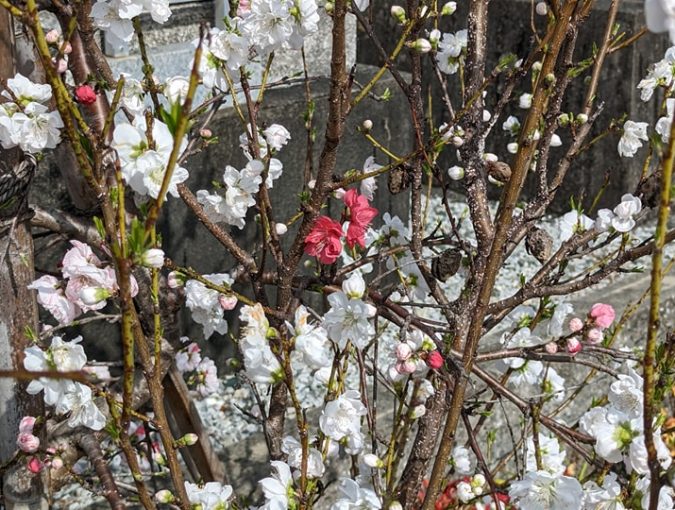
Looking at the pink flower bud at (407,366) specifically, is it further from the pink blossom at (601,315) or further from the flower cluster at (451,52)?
the flower cluster at (451,52)

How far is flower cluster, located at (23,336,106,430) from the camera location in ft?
5.40

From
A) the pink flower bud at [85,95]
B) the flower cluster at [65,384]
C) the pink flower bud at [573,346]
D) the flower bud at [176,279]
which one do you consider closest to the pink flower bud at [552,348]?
the pink flower bud at [573,346]

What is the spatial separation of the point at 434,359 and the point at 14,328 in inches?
34.3

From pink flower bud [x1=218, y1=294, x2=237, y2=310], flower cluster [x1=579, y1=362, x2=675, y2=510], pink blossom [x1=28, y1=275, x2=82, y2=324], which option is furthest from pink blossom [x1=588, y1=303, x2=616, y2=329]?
pink blossom [x1=28, y1=275, x2=82, y2=324]

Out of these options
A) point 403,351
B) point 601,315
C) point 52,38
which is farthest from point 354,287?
point 52,38

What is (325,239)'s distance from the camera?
69.7 inches

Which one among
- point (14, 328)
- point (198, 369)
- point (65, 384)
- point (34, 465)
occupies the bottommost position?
point (198, 369)

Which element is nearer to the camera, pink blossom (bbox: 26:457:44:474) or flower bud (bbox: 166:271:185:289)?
flower bud (bbox: 166:271:185:289)

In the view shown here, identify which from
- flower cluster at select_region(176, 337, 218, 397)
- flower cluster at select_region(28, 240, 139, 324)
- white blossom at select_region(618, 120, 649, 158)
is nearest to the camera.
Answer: flower cluster at select_region(28, 240, 139, 324)

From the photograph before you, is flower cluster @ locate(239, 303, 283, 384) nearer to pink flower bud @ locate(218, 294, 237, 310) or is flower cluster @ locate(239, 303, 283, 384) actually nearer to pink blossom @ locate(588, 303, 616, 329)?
pink flower bud @ locate(218, 294, 237, 310)

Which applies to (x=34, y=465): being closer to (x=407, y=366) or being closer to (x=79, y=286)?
(x=79, y=286)

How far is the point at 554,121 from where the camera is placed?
6.60 feet

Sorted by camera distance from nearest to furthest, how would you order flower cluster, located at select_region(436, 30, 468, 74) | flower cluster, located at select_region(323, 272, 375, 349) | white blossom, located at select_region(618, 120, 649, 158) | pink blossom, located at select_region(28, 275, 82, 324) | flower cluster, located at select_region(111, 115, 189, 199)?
flower cluster, located at select_region(111, 115, 189, 199) → flower cluster, located at select_region(323, 272, 375, 349) → pink blossom, located at select_region(28, 275, 82, 324) → white blossom, located at select_region(618, 120, 649, 158) → flower cluster, located at select_region(436, 30, 468, 74)

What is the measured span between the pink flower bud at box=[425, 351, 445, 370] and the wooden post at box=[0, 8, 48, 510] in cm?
80
